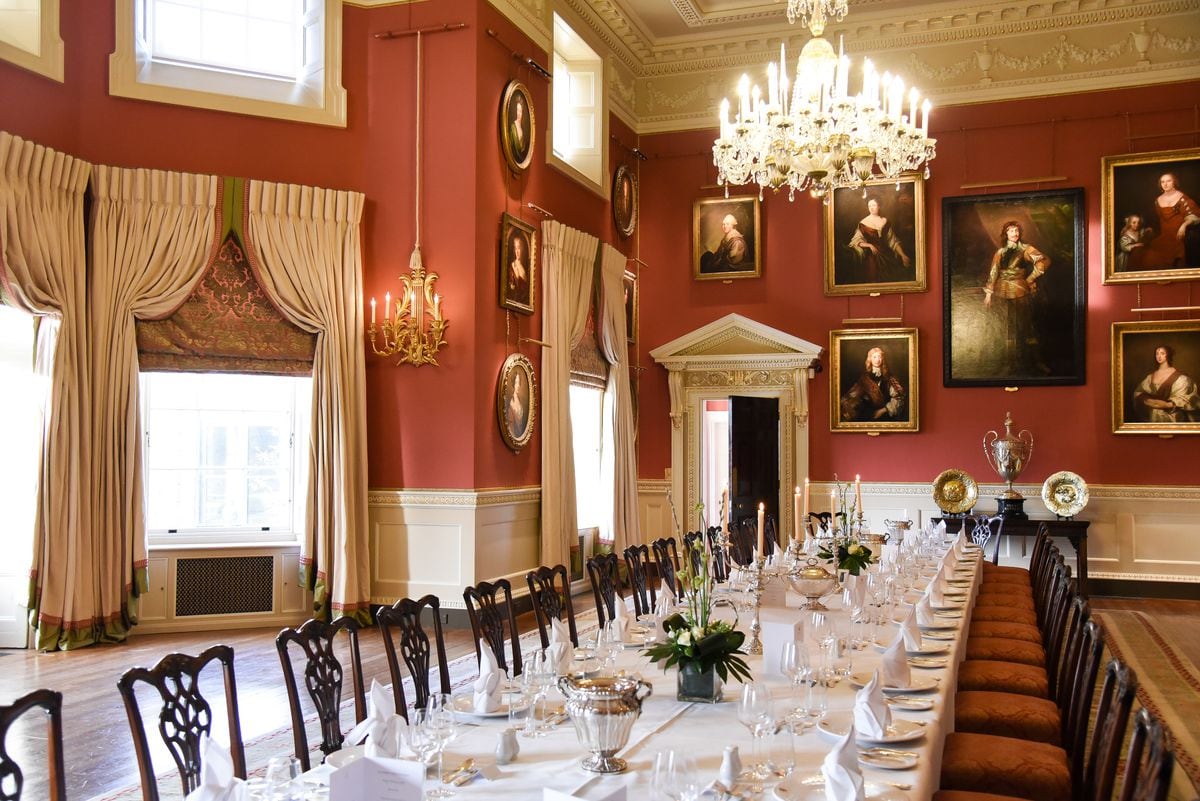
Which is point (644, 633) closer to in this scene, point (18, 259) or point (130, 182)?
point (18, 259)

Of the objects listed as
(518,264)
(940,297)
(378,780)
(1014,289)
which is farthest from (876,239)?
(378,780)

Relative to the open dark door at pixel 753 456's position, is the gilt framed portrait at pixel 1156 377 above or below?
above

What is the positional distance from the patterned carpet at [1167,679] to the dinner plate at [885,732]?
217 cm

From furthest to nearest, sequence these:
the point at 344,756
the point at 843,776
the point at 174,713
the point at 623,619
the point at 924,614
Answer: the point at 924,614, the point at 623,619, the point at 174,713, the point at 344,756, the point at 843,776

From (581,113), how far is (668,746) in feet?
31.0

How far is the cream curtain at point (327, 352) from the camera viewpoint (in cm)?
834

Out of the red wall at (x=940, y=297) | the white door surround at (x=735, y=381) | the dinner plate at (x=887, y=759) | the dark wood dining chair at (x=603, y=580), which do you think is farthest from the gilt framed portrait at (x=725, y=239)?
the dinner plate at (x=887, y=759)

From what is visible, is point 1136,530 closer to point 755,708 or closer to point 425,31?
point 425,31

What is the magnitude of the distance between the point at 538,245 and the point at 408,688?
472cm

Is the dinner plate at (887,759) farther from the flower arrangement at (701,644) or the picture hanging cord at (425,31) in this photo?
the picture hanging cord at (425,31)

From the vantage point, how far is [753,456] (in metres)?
11.1

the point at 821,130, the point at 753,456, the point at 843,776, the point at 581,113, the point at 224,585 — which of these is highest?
the point at 581,113

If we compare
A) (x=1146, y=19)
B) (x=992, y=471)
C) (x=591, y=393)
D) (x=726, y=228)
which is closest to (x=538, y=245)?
(x=591, y=393)

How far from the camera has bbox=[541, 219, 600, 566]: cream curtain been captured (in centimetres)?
962
